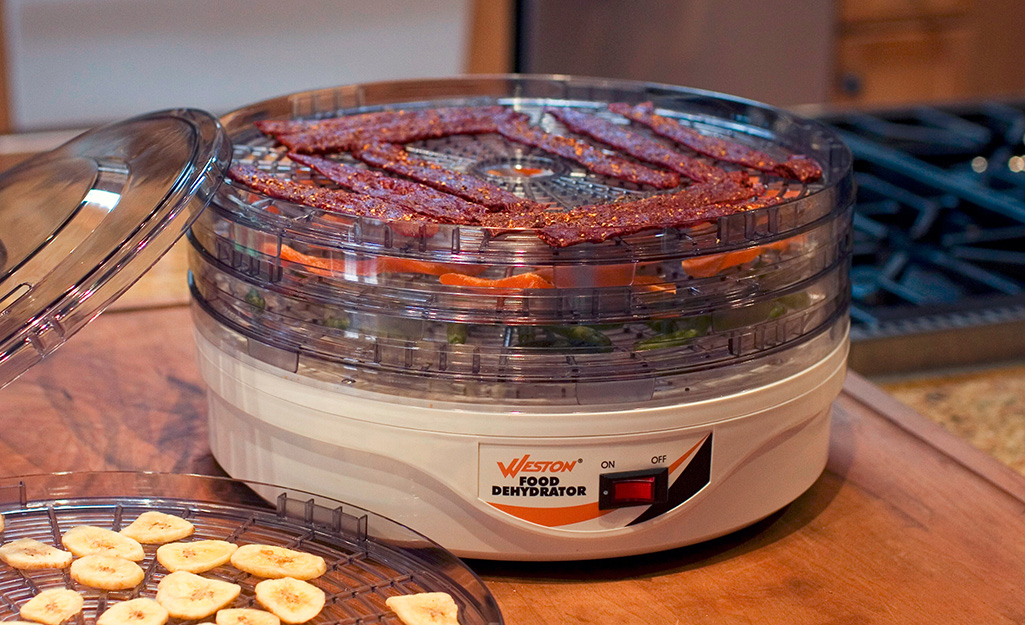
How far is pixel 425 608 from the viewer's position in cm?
66

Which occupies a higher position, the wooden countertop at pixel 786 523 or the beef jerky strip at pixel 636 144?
the beef jerky strip at pixel 636 144

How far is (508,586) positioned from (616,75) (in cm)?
206

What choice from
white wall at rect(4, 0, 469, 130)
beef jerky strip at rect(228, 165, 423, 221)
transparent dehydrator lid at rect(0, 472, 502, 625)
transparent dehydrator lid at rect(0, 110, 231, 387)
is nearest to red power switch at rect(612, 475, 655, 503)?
transparent dehydrator lid at rect(0, 472, 502, 625)

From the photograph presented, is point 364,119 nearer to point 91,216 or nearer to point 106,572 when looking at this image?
point 91,216

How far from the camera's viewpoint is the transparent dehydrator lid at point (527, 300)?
70 centimetres

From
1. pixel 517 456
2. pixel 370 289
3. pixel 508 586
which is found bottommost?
pixel 508 586

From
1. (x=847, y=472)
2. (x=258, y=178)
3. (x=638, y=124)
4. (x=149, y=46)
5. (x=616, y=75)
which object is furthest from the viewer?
(x=616, y=75)

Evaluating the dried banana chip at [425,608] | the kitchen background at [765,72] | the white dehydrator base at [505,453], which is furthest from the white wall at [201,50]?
the dried banana chip at [425,608]


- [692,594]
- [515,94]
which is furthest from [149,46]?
[692,594]

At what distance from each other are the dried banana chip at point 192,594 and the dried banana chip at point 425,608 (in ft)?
0.33

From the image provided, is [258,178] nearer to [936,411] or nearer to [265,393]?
[265,393]

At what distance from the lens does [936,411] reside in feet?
3.67

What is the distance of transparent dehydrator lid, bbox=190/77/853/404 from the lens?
2.31 ft

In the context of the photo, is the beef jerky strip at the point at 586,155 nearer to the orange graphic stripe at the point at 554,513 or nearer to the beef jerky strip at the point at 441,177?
the beef jerky strip at the point at 441,177
